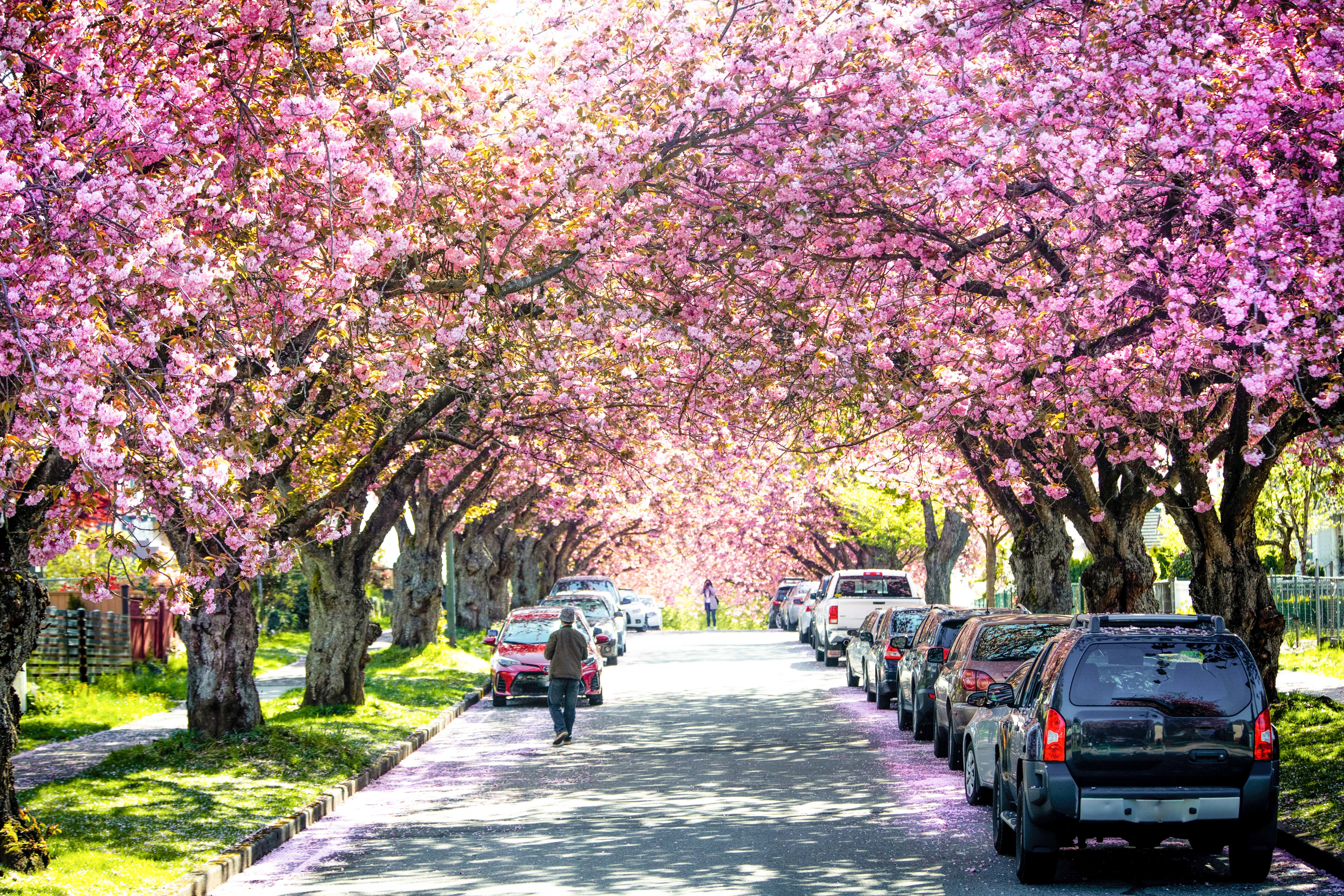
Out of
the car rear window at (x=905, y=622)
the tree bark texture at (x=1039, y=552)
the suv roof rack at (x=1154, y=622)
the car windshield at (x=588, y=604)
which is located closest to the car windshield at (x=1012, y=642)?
the suv roof rack at (x=1154, y=622)

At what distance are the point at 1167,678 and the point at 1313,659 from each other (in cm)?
2098

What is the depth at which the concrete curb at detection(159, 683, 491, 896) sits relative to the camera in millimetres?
10016

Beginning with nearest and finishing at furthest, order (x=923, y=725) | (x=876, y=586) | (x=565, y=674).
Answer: (x=923, y=725), (x=565, y=674), (x=876, y=586)

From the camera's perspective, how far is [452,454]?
108 feet

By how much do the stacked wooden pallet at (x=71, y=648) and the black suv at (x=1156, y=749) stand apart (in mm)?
18644

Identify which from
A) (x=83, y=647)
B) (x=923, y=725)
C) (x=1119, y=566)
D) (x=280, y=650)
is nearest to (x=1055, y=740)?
(x=923, y=725)

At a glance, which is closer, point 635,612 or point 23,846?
point 23,846

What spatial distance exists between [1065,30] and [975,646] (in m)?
6.40

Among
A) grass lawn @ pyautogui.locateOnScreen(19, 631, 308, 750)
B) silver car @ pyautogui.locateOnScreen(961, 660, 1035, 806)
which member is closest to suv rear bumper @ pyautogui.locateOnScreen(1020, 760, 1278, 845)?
silver car @ pyautogui.locateOnScreen(961, 660, 1035, 806)

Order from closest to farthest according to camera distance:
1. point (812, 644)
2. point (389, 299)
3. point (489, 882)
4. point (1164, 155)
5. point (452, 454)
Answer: point (489, 882) < point (1164, 155) < point (389, 299) < point (452, 454) < point (812, 644)

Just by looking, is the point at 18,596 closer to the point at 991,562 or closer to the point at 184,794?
the point at 184,794

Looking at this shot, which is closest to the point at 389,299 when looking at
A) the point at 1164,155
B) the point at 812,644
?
the point at 1164,155

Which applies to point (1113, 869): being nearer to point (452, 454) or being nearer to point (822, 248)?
point (822, 248)

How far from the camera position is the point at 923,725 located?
18750 mm
